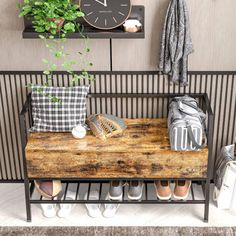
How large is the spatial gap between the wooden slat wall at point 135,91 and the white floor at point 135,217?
554mm

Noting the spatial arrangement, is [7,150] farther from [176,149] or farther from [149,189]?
[176,149]

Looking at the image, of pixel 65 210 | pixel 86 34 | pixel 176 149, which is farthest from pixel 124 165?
pixel 86 34

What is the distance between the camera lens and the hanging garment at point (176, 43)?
3.64 metres

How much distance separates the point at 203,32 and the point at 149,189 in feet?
4.38

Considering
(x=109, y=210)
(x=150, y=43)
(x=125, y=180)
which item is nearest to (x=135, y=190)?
(x=125, y=180)

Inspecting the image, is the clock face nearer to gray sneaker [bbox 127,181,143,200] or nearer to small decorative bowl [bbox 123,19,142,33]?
small decorative bowl [bbox 123,19,142,33]

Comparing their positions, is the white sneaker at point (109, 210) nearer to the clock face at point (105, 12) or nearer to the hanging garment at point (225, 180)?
the hanging garment at point (225, 180)

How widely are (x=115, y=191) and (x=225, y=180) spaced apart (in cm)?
81

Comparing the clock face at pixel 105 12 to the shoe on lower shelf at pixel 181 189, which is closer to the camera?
the clock face at pixel 105 12

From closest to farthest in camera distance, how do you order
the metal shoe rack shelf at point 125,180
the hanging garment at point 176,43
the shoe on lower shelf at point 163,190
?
1. the hanging garment at point 176,43
2. the metal shoe rack shelf at point 125,180
3. the shoe on lower shelf at point 163,190

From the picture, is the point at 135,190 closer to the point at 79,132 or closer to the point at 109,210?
the point at 109,210

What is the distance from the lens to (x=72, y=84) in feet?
13.1

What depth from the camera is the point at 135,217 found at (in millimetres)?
3990

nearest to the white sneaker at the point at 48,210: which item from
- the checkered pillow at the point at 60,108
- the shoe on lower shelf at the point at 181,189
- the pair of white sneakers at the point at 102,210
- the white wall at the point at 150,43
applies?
the pair of white sneakers at the point at 102,210
